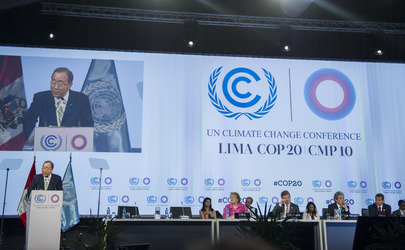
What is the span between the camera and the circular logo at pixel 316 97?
8.46 metres

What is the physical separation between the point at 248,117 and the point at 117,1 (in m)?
3.10

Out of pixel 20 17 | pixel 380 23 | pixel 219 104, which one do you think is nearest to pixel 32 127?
pixel 20 17

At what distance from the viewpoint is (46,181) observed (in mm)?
6641

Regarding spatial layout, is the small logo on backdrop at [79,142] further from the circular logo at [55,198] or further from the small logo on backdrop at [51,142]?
the circular logo at [55,198]

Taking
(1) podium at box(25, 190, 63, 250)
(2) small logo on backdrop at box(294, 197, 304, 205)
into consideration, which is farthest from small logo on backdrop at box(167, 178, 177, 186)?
(1) podium at box(25, 190, 63, 250)

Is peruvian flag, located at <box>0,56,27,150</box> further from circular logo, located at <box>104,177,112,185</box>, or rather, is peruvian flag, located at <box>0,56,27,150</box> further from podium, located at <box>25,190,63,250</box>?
podium, located at <box>25,190,63,250</box>

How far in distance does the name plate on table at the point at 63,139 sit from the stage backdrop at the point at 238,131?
0.41 ft

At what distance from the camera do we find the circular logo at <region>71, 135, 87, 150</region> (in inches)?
306

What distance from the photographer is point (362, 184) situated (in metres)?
8.16

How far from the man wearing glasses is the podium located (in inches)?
104

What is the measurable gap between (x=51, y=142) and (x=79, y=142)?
1.50 feet

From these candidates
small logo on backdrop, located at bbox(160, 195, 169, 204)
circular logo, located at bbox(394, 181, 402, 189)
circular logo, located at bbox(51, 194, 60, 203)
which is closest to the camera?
circular logo, located at bbox(51, 194, 60, 203)

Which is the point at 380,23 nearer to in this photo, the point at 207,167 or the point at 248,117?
the point at 248,117

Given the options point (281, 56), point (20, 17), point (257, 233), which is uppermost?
point (20, 17)
